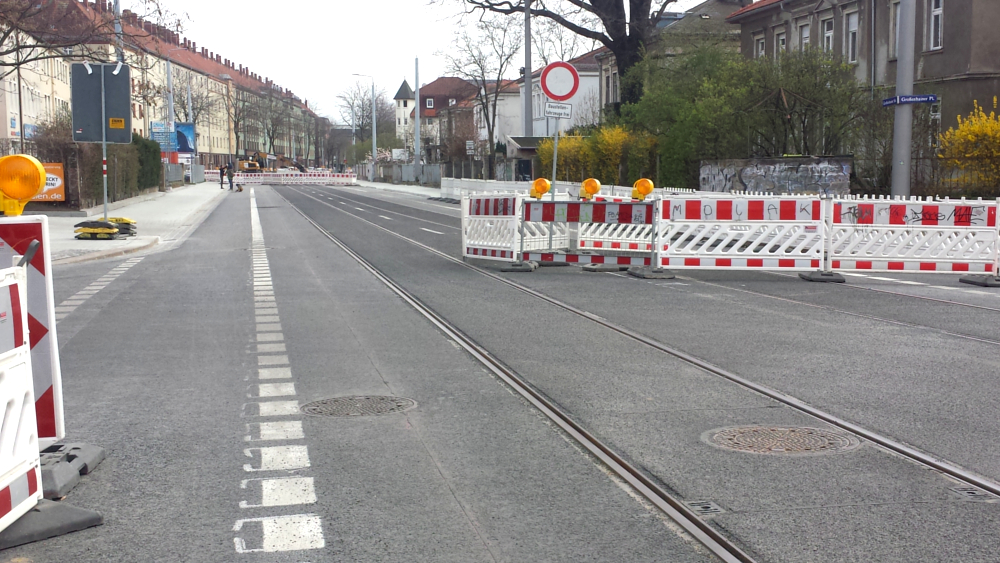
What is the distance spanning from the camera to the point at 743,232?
1580cm

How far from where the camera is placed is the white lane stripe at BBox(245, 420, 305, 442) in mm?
6090

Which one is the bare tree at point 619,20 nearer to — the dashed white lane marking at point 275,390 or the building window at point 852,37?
the building window at point 852,37

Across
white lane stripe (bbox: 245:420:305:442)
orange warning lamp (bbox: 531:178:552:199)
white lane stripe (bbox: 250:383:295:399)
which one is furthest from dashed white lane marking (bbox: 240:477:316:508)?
orange warning lamp (bbox: 531:178:552:199)

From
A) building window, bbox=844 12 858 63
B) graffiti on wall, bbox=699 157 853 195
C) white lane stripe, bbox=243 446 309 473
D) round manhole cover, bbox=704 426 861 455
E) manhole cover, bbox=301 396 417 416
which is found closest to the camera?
white lane stripe, bbox=243 446 309 473

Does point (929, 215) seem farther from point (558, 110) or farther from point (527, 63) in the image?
point (527, 63)

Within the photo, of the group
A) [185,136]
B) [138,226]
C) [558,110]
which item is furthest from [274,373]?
[185,136]

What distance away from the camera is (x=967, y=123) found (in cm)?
2288

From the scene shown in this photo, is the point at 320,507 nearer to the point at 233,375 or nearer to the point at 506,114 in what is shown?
the point at 233,375

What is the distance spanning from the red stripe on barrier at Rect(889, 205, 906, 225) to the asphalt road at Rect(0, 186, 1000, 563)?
2546mm

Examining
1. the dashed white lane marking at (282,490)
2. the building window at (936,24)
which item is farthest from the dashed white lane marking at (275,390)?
the building window at (936,24)

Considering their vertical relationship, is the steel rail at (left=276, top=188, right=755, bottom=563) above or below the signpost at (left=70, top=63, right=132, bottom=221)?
below

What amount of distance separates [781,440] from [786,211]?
10.3m

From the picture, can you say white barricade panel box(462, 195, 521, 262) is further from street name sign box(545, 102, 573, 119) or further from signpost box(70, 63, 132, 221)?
signpost box(70, 63, 132, 221)

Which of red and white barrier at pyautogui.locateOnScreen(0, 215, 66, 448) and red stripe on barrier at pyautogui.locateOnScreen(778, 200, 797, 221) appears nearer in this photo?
red and white barrier at pyautogui.locateOnScreen(0, 215, 66, 448)
